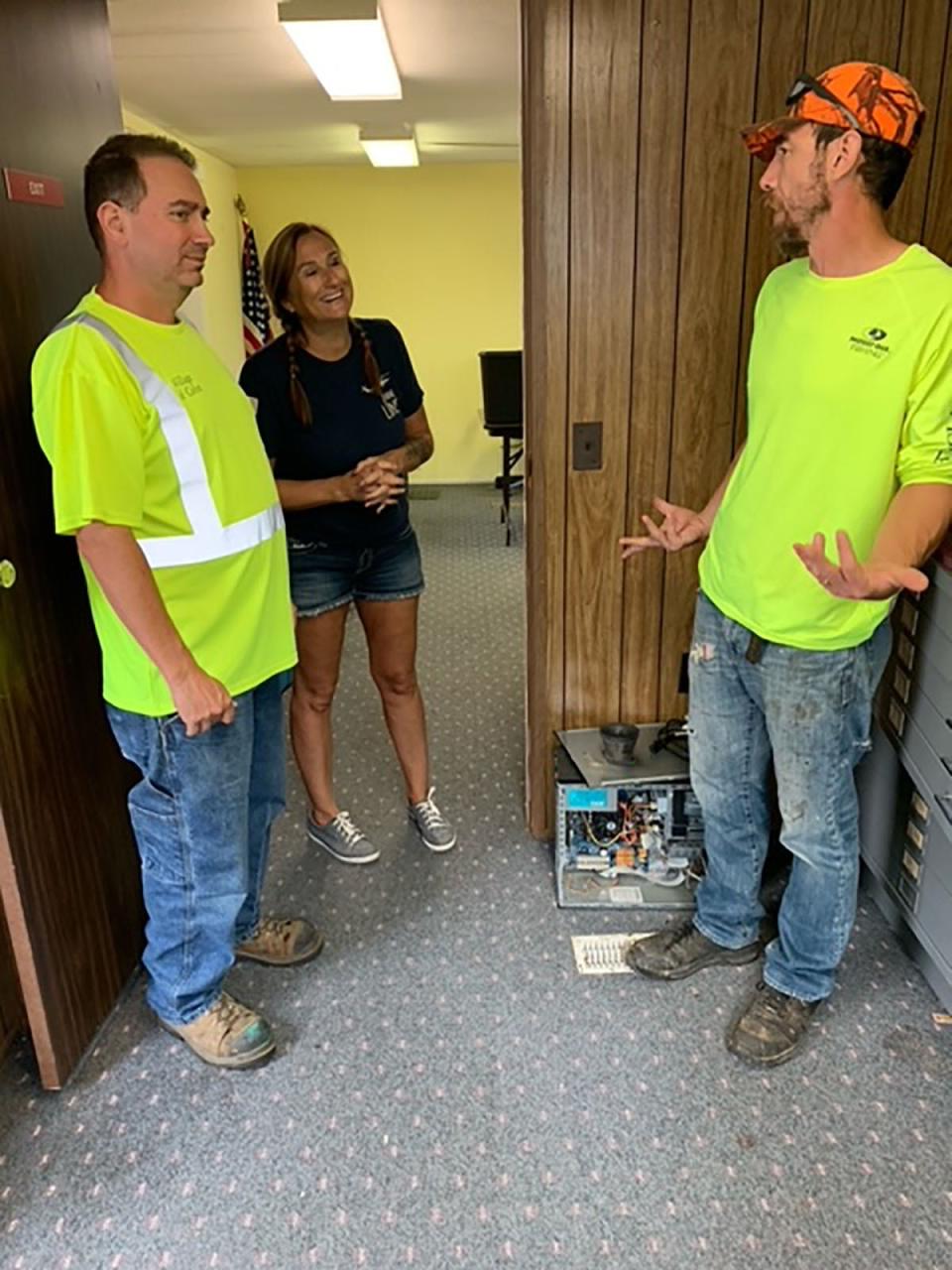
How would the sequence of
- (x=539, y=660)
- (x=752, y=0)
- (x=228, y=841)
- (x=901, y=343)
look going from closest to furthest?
(x=901, y=343) < (x=228, y=841) < (x=752, y=0) < (x=539, y=660)

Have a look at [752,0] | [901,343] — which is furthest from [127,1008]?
[752,0]

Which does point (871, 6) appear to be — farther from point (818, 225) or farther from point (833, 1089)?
point (833, 1089)

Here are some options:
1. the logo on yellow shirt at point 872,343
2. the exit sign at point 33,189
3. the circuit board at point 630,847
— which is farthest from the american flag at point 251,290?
the logo on yellow shirt at point 872,343

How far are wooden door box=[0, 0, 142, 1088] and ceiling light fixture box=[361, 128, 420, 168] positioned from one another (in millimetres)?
3813

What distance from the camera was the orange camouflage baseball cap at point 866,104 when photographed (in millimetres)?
1461

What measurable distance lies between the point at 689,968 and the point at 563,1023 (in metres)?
0.31

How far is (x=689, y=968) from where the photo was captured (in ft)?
6.73

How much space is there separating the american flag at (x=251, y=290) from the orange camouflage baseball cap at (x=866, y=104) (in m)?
5.88

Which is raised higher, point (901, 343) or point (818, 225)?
point (818, 225)

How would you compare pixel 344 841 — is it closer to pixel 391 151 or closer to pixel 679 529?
pixel 679 529

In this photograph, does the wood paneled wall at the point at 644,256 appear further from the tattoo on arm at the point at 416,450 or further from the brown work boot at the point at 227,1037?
the brown work boot at the point at 227,1037

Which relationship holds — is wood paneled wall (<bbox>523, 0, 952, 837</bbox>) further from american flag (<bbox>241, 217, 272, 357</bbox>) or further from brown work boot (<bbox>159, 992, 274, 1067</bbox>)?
american flag (<bbox>241, 217, 272, 357</bbox>)

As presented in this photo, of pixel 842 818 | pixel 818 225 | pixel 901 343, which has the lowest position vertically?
pixel 842 818

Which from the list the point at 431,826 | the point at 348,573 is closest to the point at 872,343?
the point at 348,573
